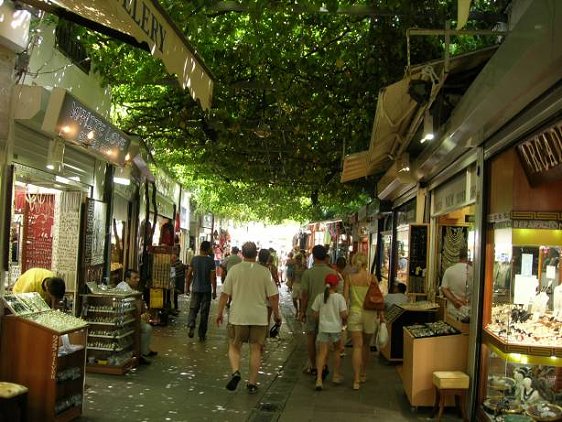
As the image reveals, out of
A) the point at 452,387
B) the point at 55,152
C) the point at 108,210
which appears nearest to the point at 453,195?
the point at 452,387

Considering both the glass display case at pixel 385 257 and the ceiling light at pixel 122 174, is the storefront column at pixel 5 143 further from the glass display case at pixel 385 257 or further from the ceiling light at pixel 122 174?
the glass display case at pixel 385 257

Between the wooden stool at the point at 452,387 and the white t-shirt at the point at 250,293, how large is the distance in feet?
7.39

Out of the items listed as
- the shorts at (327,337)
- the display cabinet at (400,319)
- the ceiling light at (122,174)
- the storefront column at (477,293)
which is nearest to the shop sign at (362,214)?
the display cabinet at (400,319)

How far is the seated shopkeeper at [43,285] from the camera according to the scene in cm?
671

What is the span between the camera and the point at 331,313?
8164 millimetres

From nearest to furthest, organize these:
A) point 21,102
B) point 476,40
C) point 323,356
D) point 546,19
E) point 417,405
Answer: point 546,19
point 21,102
point 417,405
point 323,356
point 476,40

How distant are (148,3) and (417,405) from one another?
526 centimetres

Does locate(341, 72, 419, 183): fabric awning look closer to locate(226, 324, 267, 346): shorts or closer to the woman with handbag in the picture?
the woman with handbag

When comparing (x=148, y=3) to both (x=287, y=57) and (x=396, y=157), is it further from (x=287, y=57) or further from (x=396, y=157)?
(x=396, y=157)

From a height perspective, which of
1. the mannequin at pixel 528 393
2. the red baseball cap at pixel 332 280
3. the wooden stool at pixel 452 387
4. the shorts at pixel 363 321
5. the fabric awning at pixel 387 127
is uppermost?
the fabric awning at pixel 387 127

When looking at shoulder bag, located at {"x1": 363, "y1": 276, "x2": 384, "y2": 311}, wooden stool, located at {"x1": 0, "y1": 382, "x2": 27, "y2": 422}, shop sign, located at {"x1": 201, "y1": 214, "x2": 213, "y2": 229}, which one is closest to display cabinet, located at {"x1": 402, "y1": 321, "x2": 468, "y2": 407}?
shoulder bag, located at {"x1": 363, "y1": 276, "x2": 384, "y2": 311}

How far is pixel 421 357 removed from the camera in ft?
23.0

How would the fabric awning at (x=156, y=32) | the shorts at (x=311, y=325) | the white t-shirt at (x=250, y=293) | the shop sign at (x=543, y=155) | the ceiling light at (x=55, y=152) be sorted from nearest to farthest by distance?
the fabric awning at (x=156, y=32) < the shop sign at (x=543, y=155) < the ceiling light at (x=55, y=152) < the white t-shirt at (x=250, y=293) < the shorts at (x=311, y=325)

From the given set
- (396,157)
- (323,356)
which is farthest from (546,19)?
(396,157)
